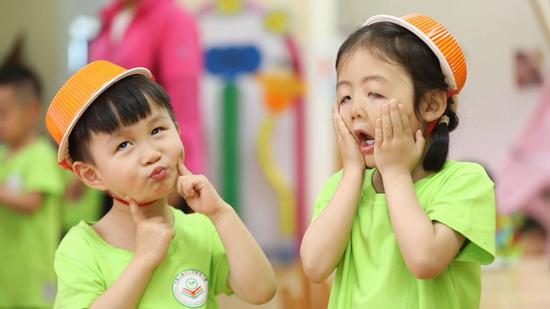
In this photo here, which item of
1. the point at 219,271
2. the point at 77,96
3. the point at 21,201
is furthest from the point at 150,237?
the point at 21,201

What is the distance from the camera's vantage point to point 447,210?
1293 mm

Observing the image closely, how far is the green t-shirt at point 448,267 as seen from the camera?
1.30m

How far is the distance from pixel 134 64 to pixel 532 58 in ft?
9.47

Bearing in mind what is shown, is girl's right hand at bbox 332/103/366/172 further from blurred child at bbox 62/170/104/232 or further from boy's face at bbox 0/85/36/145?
blurred child at bbox 62/170/104/232

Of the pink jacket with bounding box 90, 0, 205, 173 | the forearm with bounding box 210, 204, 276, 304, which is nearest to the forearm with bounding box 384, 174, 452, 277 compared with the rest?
the forearm with bounding box 210, 204, 276, 304

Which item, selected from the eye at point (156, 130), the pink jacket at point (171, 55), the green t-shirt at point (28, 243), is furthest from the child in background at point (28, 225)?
the eye at point (156, 130)

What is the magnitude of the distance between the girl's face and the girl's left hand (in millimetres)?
22

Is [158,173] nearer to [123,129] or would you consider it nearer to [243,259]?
[123,129]

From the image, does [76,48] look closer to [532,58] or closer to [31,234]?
[31,234]

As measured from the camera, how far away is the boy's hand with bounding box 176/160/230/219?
142 centimetres

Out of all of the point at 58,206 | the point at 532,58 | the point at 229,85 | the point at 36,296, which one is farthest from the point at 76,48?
the point at 532,58

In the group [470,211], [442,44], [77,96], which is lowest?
[470,211]

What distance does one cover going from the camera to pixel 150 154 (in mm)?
1393

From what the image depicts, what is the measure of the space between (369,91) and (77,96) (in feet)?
1.63
